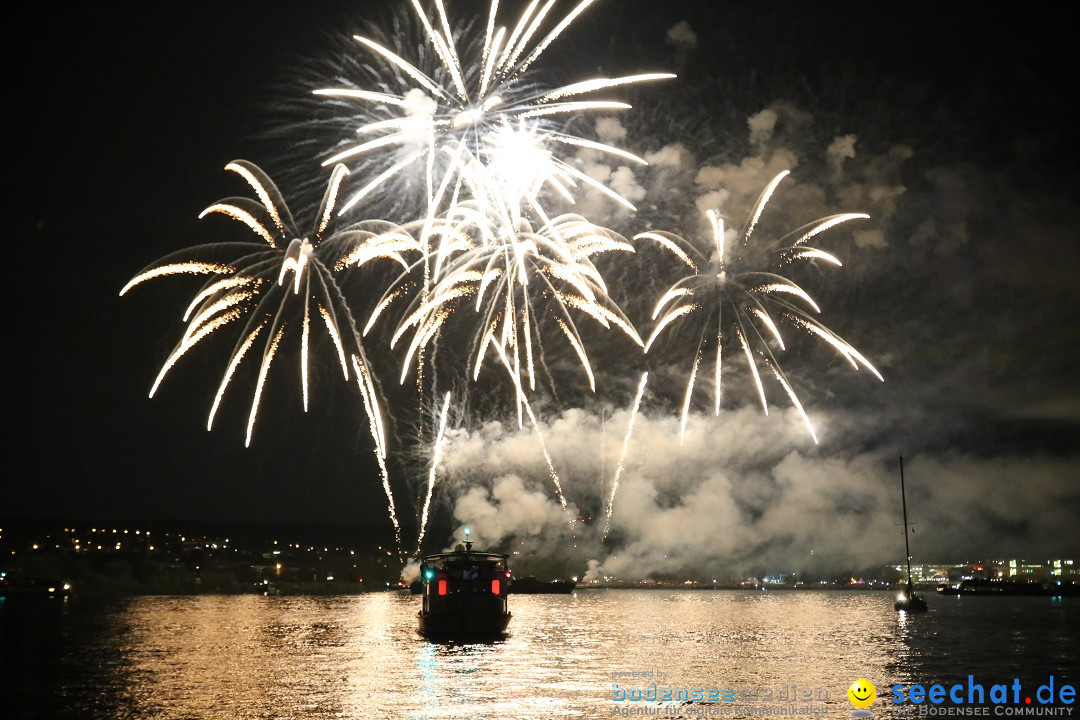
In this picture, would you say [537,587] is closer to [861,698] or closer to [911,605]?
[911,605]

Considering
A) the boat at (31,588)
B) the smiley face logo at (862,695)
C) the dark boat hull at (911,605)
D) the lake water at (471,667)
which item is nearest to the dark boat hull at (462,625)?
the lake water at (471,667)

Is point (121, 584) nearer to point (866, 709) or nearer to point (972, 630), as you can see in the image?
point (972, 630)

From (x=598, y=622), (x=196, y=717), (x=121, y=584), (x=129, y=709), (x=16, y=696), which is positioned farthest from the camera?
(x=121, y=584)

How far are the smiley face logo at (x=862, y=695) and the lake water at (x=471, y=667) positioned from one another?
0.42 metres

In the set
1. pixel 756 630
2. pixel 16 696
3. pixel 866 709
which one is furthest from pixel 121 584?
pixel 866 709

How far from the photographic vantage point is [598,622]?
76.2 meters

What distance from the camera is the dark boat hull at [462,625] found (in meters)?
55.0

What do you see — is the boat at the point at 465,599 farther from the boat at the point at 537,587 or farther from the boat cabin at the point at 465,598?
the boat at the point at 537,587

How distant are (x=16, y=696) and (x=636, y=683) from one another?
20184 millimetres

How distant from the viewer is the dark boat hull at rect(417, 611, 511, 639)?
5500 cm

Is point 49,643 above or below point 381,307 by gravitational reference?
below

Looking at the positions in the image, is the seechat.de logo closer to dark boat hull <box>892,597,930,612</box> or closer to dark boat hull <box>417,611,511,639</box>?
dark boat hull <box>417,611,511,639</box>

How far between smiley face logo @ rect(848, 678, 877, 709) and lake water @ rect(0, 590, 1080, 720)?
42 cm

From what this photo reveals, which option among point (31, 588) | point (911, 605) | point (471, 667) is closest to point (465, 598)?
point (471, 667)
